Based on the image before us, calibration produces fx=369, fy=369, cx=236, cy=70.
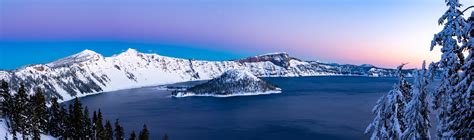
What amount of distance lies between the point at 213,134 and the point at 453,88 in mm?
158200

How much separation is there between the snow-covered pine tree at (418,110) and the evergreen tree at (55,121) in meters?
111

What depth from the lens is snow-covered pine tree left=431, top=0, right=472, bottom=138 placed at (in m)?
13.4

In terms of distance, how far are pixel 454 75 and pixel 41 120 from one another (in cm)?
10954

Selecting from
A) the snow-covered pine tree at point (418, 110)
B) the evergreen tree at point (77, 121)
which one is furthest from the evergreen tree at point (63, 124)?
the snow-covered pine tree at point (418, 110)

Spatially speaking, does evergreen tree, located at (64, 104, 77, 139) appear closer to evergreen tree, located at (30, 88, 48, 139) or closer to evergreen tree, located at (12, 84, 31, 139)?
evergreen tree, located at (30, 88, 48, 139)

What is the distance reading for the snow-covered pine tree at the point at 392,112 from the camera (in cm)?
1642

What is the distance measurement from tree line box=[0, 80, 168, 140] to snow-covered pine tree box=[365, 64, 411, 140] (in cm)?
8934

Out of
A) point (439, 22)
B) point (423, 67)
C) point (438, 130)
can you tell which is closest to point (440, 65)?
point (423, 67)

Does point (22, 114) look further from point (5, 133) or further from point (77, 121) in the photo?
point (77, 121)

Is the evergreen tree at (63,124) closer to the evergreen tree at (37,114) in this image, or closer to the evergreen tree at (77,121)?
the evergreen tree at (77,121)

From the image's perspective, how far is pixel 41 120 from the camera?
102688 mm

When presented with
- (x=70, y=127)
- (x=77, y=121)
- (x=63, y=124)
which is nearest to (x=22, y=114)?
(x=77, y=121)

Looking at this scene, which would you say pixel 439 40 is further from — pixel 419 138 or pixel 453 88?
pixel 419 138

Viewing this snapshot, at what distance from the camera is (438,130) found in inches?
583
